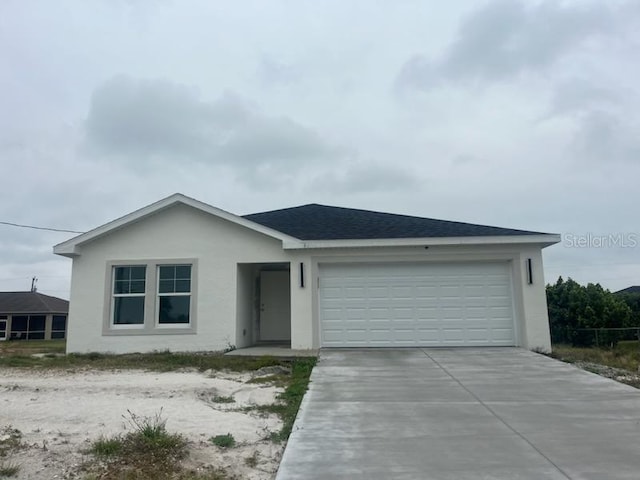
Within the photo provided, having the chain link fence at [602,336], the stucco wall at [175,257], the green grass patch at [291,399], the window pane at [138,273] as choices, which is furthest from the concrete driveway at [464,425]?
the chain link fence at [602,336]

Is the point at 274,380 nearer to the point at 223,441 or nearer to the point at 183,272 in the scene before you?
the point at 223,441

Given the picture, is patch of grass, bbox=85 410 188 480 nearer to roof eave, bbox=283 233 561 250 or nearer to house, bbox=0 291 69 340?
roof eave, bbox=283 233 561 250

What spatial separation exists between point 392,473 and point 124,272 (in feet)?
35.1

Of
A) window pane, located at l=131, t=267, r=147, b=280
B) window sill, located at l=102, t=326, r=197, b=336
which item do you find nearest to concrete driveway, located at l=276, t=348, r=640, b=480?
window sill, located at l=102, t=326, r=197, b=336

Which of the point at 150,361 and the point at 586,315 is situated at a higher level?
the point at 586,315

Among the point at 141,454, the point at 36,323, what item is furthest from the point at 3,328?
the point at 141,454

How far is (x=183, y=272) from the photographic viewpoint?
42.9ft

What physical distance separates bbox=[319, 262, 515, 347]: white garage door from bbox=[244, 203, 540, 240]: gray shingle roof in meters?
0.82

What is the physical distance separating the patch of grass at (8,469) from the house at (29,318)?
3331 centimetres

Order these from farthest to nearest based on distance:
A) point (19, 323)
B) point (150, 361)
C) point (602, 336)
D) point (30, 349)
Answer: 1. point (19, 323)
2. point (602, 336)
3. point (30, 349)
4. point (150, 361)

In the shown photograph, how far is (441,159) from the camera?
18.1 m

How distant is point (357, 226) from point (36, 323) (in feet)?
95.0

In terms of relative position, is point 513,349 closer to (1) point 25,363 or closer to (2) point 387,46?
(2) point 387,46

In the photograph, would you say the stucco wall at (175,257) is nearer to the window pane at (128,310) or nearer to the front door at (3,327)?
the window pane at (128,310)
